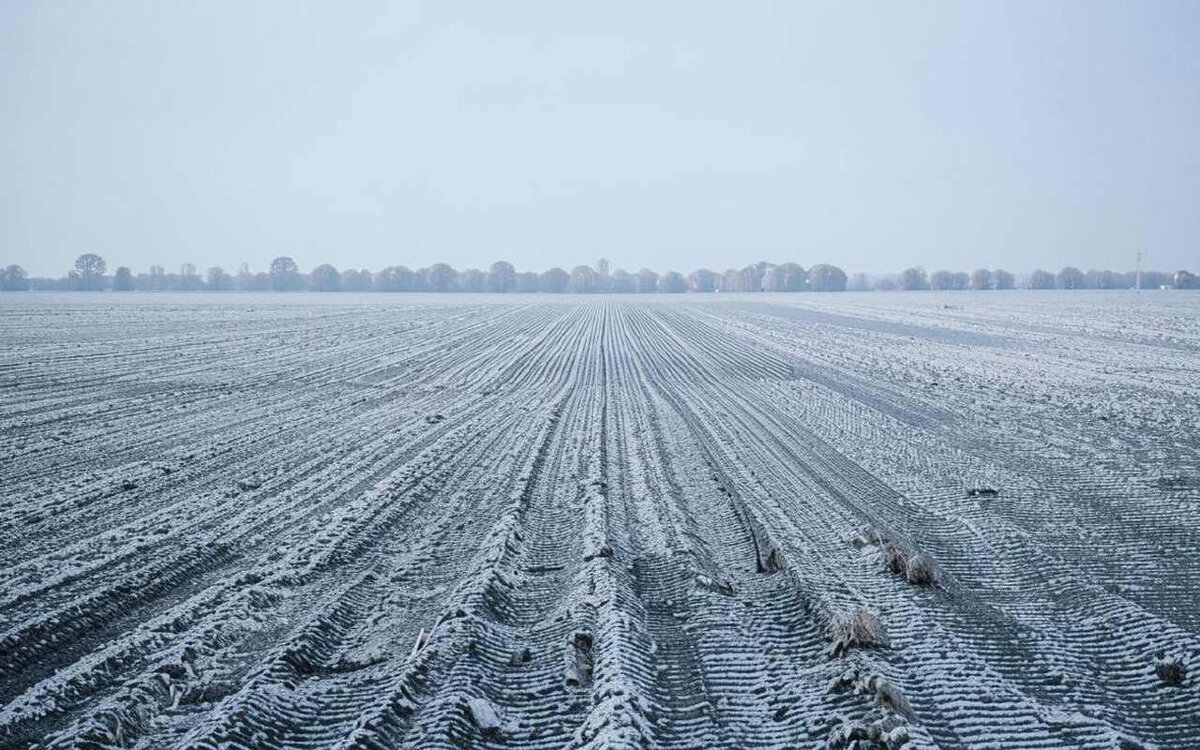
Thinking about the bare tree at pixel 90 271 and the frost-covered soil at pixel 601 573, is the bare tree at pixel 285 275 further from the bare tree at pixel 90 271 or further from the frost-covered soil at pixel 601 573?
the frost-covered soil at pixel 601 573

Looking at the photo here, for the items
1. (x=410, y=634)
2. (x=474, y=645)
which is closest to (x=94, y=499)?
(x=410, y=634)

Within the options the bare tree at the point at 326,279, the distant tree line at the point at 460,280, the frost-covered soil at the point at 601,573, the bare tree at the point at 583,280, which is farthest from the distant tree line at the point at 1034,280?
the frost-covered soil at the point at 601,573

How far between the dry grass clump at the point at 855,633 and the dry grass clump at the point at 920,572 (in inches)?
44.1

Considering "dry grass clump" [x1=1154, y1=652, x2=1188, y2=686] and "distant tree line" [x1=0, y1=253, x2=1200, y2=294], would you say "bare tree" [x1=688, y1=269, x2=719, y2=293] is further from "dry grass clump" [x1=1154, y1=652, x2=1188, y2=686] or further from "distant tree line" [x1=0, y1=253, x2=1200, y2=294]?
"dry grass clump" [x1=1154, y1=652, x2=1188, y2=686]

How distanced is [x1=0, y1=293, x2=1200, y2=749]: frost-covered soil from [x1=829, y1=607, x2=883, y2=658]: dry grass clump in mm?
27

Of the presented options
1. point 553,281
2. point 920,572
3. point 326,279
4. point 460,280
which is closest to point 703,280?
point 553,281

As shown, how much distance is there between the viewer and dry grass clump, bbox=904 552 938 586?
19.1ft

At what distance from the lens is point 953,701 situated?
4.07 meters

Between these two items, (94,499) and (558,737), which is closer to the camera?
(558,737)

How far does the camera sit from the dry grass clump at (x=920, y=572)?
5.82 m

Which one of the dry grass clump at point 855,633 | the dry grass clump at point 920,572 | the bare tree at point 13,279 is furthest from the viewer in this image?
the bare tree at point 13,279

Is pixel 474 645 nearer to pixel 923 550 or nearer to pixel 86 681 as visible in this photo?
pixel 86 681

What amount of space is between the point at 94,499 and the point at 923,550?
8.85m

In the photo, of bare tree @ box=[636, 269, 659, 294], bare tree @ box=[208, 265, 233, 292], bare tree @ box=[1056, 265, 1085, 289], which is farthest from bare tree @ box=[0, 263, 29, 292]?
bare tree @ box=[1056, 265, 1085, 289]
